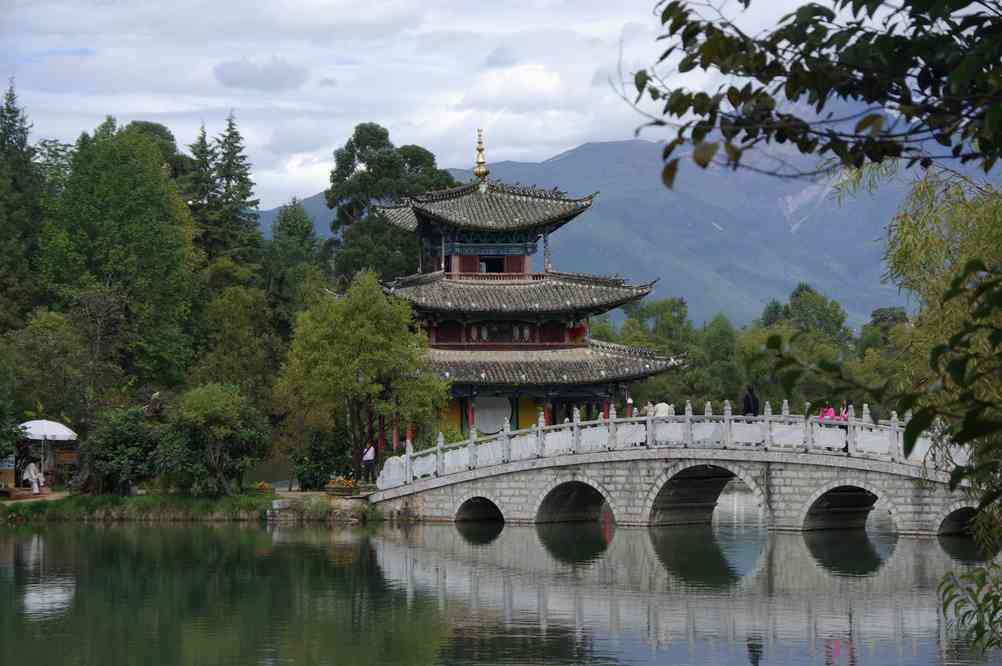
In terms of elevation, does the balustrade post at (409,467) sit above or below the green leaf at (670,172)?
below

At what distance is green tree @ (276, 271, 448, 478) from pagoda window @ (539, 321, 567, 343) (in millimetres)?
5786

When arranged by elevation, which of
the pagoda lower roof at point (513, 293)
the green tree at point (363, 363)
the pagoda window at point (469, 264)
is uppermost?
the pagoda window at point (469, 264)

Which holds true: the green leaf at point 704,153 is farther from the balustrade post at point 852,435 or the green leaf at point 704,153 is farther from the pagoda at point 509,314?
the pagoda at point 509,314

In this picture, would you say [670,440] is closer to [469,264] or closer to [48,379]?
[469,264]

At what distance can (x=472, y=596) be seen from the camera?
907 inches

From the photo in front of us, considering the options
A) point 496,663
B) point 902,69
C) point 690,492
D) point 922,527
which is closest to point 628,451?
point 690,492

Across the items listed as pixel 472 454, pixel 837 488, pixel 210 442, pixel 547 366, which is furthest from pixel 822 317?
pixel 210 442

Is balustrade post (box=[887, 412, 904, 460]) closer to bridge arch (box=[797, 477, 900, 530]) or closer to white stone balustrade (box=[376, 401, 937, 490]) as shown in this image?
white stone balustrade (box=[376, 401, 937, 490])

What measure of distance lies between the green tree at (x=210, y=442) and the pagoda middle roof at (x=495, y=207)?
28.5 feet

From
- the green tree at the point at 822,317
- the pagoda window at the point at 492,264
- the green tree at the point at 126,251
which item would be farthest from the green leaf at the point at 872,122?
the green tree at the point at 822,317

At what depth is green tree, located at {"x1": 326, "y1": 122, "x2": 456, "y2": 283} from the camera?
58938mm

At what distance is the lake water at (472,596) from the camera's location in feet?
61.0

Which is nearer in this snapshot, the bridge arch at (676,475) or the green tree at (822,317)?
the bridge arch at (676,475)

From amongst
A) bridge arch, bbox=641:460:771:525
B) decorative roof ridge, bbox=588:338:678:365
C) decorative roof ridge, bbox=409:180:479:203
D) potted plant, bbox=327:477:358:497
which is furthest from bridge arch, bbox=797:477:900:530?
decorative roof ridge, bbox=409:180:479:203
